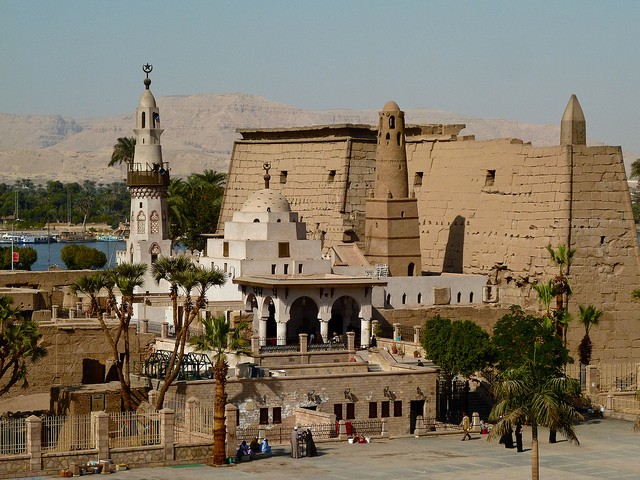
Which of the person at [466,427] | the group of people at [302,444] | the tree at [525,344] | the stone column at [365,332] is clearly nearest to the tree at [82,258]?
the stone column at [365,332]

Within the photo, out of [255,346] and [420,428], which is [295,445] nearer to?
[420,428]

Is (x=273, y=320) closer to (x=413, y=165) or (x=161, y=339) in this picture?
(x=161, y=339)

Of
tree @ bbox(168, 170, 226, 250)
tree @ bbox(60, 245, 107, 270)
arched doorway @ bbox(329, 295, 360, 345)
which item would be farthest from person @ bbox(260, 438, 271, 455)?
tree @ bbox(60, 245, 107, 270)

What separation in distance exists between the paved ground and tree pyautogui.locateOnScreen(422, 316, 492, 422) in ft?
12.8

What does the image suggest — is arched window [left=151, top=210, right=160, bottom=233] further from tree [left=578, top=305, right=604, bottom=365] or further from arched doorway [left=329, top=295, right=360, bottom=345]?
tree [left=578, top=305, right=604, bottom=365]

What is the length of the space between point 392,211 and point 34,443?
25.0 meters

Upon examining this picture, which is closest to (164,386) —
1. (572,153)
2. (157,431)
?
(157,431)

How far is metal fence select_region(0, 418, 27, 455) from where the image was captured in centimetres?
3759

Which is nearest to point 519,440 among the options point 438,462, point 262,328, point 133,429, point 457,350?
point 438,462

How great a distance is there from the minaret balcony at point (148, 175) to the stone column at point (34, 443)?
23646mm

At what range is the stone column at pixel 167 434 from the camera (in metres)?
38.9

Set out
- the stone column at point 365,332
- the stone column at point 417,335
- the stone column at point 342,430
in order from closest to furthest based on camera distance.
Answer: the stone column at point 342,430 → the stone column at point 365,332 → the stone column at point 417,335

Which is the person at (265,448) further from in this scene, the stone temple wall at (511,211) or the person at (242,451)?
the stone temple wall at (511,211)

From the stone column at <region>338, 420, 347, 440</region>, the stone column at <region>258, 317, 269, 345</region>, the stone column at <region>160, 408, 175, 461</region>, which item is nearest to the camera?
the stone column at <region>160, 408, 175, 461</region>
